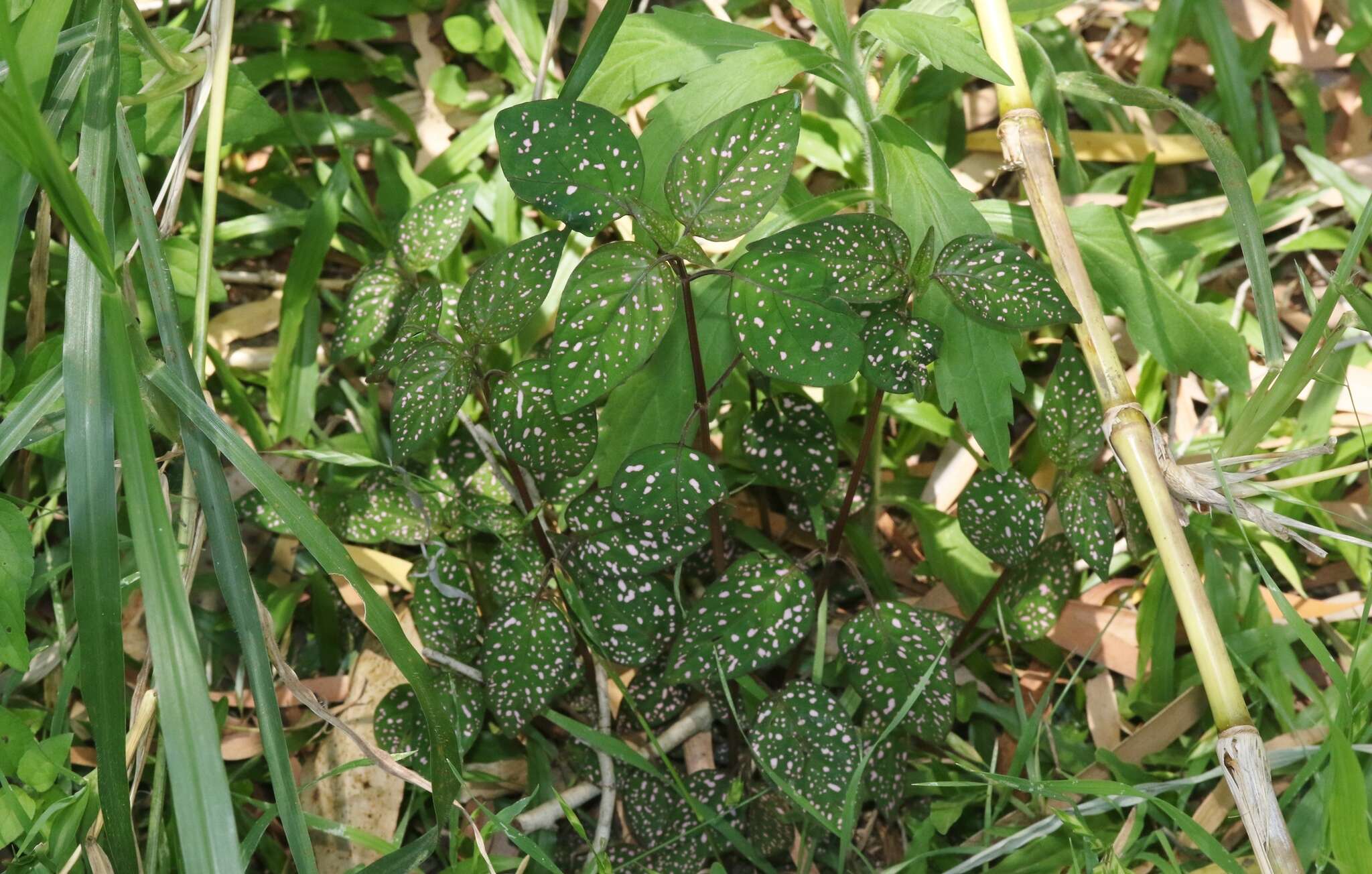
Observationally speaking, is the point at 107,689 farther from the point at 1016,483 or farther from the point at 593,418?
the point at 1016,483

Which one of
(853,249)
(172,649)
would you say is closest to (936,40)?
(853,249)

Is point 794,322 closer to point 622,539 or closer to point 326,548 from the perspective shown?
point 622,539

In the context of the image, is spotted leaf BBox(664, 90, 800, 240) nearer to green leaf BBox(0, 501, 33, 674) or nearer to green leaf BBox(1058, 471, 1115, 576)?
green leaf BBox(1058, 471, 1115, 576)

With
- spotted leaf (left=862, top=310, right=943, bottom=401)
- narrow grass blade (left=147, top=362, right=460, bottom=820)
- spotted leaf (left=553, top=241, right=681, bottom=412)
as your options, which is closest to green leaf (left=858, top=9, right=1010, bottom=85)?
spotted leaf (left=862, top=310, right=943, bottom=401)

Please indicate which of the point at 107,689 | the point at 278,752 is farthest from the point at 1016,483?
the point at 107,689

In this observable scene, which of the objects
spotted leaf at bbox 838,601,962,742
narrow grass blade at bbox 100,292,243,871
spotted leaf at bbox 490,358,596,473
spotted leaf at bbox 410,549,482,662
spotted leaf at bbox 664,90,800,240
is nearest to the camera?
narrow grass blade at bbox 100,292,243,871

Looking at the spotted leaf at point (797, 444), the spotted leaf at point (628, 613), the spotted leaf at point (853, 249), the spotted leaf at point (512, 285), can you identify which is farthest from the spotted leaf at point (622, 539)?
the spotted leaf at point (853, 249)
